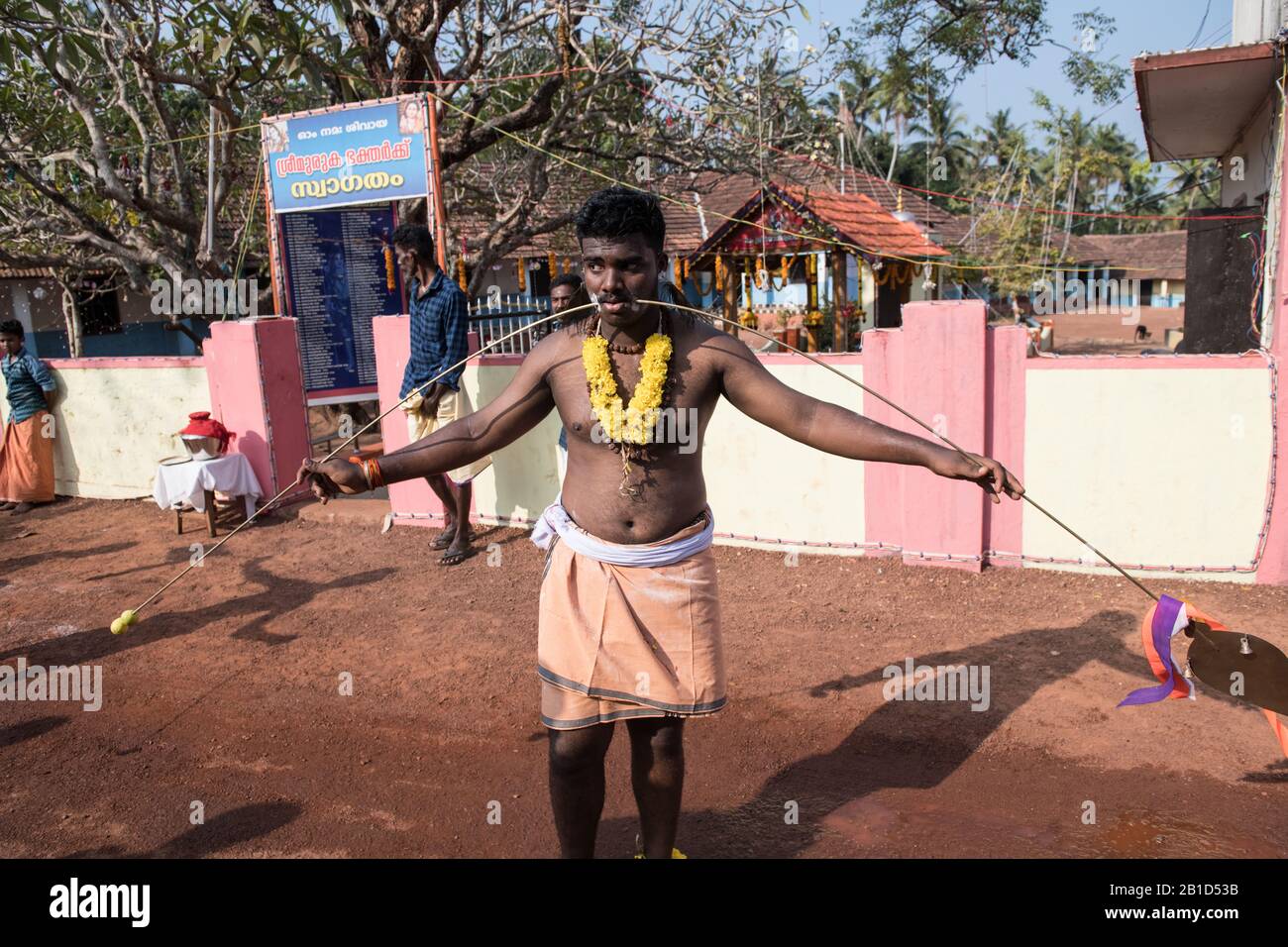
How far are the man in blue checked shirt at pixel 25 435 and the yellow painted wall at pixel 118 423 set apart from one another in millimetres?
221

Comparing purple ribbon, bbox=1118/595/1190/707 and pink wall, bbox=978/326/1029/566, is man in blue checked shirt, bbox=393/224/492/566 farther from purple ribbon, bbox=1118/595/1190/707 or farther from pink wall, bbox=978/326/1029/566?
purple ribbon, bbox=1118/595/1190/707

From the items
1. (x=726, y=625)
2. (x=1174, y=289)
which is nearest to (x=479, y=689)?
(x=726, y=625)

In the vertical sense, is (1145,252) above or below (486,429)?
above

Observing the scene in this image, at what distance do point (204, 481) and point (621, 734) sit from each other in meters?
4.89

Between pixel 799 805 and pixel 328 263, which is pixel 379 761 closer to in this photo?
pixel 799 805

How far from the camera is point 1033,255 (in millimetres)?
29094

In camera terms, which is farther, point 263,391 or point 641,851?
point 263,391

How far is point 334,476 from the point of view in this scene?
284 cm

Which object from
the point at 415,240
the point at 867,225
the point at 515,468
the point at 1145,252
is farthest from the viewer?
the point at 1145,252

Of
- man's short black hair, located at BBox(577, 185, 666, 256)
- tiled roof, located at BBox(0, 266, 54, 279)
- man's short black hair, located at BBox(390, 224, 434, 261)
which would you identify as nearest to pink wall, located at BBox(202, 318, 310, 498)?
man's short black hair, located at BBox(390, 224, 434, 261)

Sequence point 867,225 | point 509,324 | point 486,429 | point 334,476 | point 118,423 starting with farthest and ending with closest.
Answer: point 867,225, point 509,324, point 118,423, point 486,429, point 334,476

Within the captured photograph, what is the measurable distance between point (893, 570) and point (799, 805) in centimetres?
267

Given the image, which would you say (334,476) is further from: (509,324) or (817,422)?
(509,324)

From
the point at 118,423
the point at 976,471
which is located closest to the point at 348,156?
the point at 118,423
